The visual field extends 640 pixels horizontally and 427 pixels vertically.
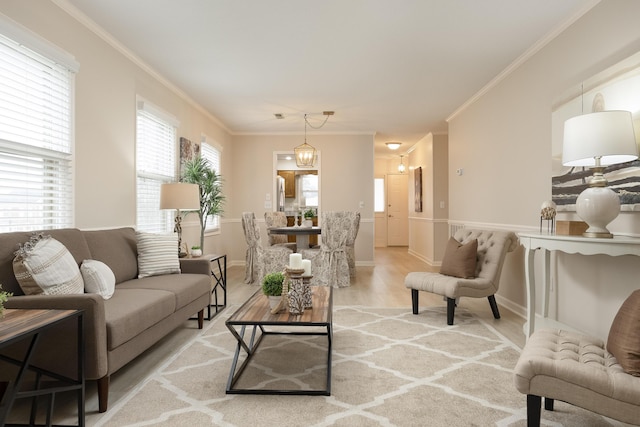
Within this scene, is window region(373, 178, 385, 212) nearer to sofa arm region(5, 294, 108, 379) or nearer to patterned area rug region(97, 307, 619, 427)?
patterned area rug region(97, 307, 619, 427)

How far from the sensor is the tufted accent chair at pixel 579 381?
1598 millimetres

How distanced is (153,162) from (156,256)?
1515 millimetres

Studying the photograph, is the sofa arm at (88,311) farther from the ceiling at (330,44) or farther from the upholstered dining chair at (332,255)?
the upholstered dining chair at (332,255)

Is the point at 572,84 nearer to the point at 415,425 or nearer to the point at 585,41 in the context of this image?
the point at 585,41

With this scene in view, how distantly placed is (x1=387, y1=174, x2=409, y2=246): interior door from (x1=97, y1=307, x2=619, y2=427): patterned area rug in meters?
8.40

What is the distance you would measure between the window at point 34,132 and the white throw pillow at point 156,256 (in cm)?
62

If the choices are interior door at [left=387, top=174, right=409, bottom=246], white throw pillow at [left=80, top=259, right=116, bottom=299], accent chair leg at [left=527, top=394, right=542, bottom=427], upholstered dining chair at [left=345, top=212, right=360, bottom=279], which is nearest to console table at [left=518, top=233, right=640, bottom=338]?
accent chair leg at [left=527, top=394, right=542, bottom=427]

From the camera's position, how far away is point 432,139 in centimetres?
801

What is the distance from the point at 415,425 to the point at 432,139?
679 cm

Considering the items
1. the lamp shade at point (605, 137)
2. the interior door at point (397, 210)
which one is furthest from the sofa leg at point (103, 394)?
the interior door at point (397, 210)

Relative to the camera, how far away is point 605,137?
7.80 feet

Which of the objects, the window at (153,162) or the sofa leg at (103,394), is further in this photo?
the window at (153,162)

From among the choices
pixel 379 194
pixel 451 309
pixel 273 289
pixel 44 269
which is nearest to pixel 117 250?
pixel 44 269

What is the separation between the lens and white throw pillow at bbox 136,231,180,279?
357 centimetres
